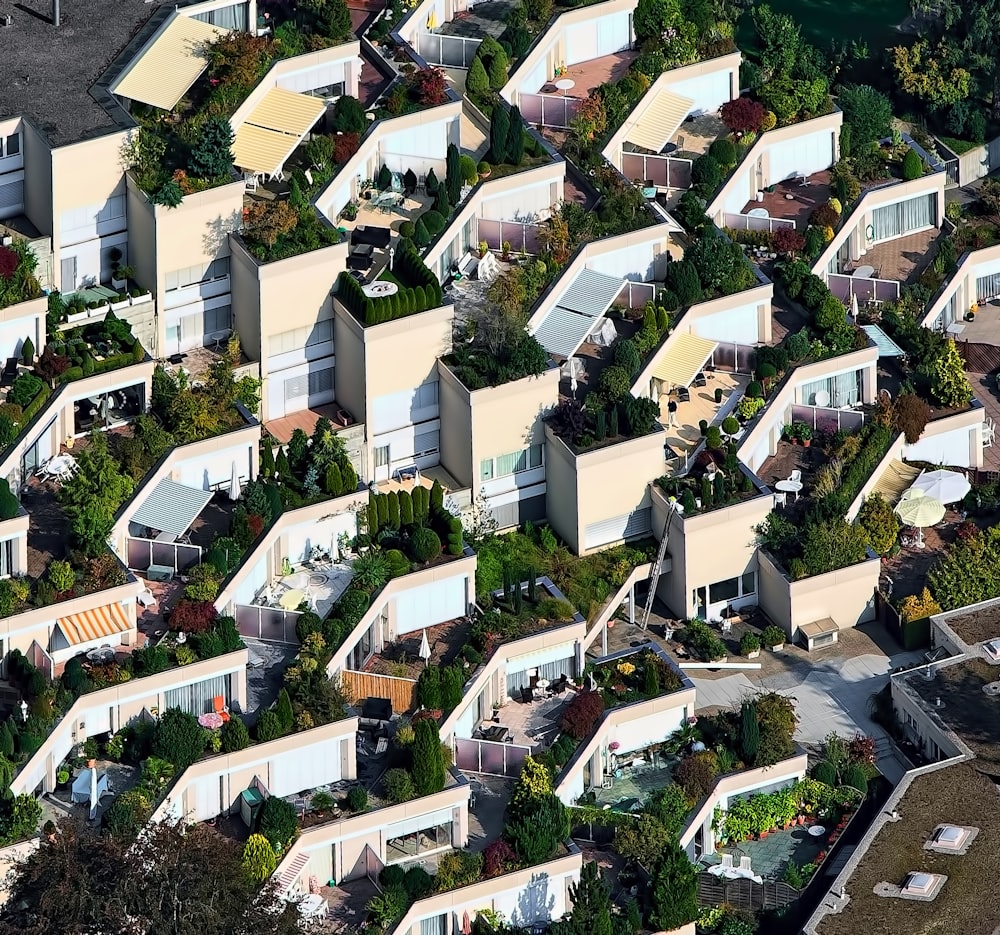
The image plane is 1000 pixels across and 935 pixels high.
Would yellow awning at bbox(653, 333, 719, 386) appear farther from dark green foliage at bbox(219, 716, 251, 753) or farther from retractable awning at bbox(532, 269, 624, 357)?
dark green foliage at bbox(219, 716, 251, 753)

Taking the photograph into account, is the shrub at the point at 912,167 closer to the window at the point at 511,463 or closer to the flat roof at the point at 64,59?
the window at the point at 511,463

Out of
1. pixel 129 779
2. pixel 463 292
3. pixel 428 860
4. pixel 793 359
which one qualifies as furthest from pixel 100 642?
pixel 793 359

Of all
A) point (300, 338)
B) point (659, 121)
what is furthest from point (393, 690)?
point (659, 121)

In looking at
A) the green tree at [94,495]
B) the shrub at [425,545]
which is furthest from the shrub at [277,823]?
the shrub at [425,545]

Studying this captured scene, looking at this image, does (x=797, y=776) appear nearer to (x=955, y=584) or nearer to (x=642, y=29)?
(x=955, y=584)

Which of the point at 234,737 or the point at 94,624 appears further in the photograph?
the point at 94,624

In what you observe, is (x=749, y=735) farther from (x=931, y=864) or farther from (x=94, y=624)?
(x=94, y=624)
